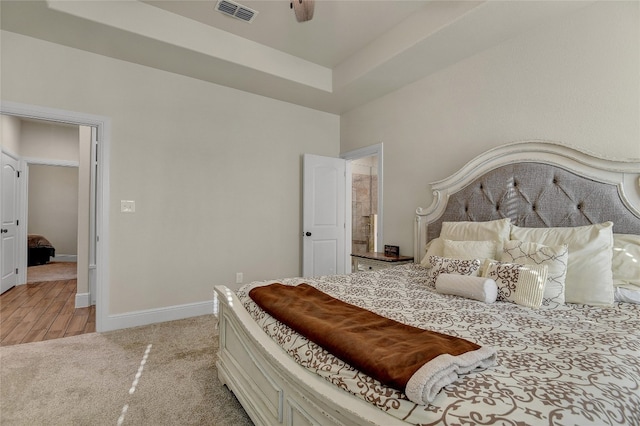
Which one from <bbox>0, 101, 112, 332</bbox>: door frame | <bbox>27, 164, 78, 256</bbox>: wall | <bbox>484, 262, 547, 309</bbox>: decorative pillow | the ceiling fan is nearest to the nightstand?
<bbox>484, 262, 547, 309</bbox>: decorative pillow

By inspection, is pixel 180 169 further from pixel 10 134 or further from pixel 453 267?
pixel 10 134

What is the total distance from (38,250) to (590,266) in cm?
889

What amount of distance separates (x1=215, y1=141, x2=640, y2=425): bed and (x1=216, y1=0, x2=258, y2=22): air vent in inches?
91.8

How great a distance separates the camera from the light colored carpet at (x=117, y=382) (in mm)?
1752

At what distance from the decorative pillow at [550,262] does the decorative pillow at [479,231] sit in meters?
0.25

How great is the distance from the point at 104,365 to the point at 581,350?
2.86 meters

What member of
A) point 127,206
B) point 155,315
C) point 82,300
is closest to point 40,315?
point 82,300

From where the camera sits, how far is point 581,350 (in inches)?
41.4

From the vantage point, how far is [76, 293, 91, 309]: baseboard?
3.80 metres

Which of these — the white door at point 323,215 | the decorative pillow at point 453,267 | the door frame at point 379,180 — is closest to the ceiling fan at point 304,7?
the decorative pillow at point 453,267

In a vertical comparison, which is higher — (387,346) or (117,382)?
(387,346)

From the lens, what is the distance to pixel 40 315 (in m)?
3.49

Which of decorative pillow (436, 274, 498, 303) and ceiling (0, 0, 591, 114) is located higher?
ceiling (0, 0, 591, 114)

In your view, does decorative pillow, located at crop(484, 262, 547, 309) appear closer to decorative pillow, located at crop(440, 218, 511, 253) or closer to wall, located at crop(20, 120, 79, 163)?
decorative pillow, located at crop(440, 218, 511, 253)
